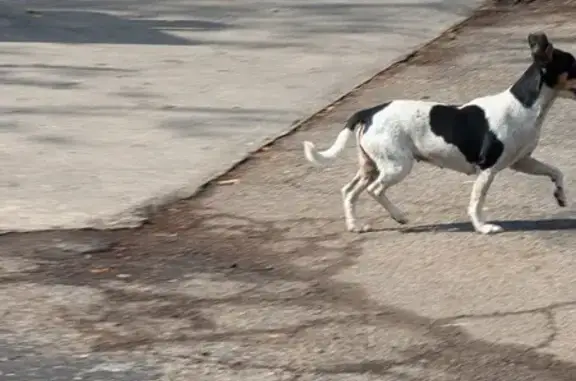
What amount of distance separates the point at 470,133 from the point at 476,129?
0.03 metres

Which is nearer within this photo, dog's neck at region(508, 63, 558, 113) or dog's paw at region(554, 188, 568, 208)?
dog's neck at region(508, 63, 558, 113)

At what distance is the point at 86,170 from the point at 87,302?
247 centimetres

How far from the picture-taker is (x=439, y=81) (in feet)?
38.2

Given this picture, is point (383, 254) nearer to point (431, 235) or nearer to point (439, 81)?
point (431, 235)

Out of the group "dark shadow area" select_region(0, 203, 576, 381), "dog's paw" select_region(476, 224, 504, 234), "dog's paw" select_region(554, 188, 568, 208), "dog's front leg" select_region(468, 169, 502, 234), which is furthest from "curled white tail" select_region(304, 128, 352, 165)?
"dog's paw" select_region(554, 188, 568, 208)

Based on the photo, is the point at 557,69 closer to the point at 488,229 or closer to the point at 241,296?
the point at 488,229

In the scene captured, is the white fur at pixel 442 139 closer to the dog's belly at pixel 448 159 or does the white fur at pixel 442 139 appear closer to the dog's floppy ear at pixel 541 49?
the dog's belly at pixel 448 159

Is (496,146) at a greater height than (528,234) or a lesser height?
greater

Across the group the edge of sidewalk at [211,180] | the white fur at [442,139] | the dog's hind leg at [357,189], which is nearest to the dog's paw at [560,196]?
the white fur at [442,139]

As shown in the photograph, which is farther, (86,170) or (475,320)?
(86,170)

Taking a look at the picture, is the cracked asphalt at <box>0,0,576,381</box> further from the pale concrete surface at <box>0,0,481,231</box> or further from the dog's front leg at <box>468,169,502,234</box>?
the pale concrete surface at <box>0,0,481,231</box>

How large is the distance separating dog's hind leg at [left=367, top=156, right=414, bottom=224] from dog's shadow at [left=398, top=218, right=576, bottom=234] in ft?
0.58

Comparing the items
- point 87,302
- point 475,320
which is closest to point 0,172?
point 87,302

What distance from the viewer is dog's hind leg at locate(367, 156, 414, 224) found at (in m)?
7.30
